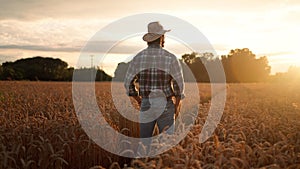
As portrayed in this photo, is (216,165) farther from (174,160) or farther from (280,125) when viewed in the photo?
(280,125)

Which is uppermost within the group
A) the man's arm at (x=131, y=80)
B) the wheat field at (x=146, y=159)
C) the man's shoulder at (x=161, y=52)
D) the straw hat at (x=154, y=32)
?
the straw hat at (x=154, y=32)

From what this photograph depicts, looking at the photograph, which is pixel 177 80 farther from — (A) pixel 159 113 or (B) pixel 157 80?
(A) pixel 159 113

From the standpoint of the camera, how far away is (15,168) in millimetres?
4234

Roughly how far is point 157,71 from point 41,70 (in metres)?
56.4

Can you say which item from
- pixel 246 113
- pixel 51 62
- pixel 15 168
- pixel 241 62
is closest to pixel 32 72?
pixel 51 62

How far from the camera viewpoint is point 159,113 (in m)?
5.99

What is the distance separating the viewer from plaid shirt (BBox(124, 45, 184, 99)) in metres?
→ 5.84

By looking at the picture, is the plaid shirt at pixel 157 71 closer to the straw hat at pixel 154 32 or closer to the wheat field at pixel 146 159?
the straw hat at pixel 154 32

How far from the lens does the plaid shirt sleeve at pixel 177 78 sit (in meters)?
5.87

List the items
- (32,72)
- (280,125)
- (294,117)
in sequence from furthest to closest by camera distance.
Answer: (32,72) → (294,117) → (280,125)

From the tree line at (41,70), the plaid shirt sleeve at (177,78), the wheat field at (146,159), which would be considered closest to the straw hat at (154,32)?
the plaid shirt sleeve at (177,78)

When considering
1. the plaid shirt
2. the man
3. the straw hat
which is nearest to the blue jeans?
the man

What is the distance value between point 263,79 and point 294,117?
68519 mm

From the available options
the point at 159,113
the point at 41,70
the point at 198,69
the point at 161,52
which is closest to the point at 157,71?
the point at 161,52
